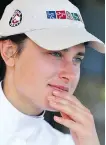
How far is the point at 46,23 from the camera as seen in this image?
2.86ft

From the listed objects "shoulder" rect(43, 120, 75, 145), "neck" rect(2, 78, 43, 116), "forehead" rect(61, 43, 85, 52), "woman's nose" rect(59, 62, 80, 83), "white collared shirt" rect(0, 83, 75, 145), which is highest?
"forehead" rect(61, 43, 85, 52)

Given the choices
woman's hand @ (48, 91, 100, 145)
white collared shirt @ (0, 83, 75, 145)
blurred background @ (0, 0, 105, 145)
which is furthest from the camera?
blurred background @ (0, 0, 105, 145)

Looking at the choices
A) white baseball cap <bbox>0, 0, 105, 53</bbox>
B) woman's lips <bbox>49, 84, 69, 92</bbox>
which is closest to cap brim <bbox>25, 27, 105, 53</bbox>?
white baseball cap <bbox>0, 0, 105, 53</bbox>

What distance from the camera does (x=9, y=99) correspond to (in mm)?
942

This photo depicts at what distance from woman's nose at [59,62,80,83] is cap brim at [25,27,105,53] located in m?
0.08

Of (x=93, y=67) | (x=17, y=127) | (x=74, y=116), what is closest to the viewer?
(x=74, y=116)

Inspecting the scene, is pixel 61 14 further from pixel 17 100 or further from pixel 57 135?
pixel 57 135

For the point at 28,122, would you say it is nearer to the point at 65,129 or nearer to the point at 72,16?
the point at 65,129

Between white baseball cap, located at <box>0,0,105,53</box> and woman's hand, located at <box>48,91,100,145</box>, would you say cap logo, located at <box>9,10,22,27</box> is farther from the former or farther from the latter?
woman's hand, located at <box>48,91,100,145</box>

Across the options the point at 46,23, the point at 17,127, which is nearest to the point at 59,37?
the point at 46,23

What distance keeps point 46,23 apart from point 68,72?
154mm

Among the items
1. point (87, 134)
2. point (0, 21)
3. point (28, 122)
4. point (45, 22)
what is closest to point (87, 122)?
point (87, 134)

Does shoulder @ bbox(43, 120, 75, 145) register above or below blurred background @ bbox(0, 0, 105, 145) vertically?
below

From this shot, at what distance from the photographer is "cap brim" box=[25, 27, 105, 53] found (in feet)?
2.70
